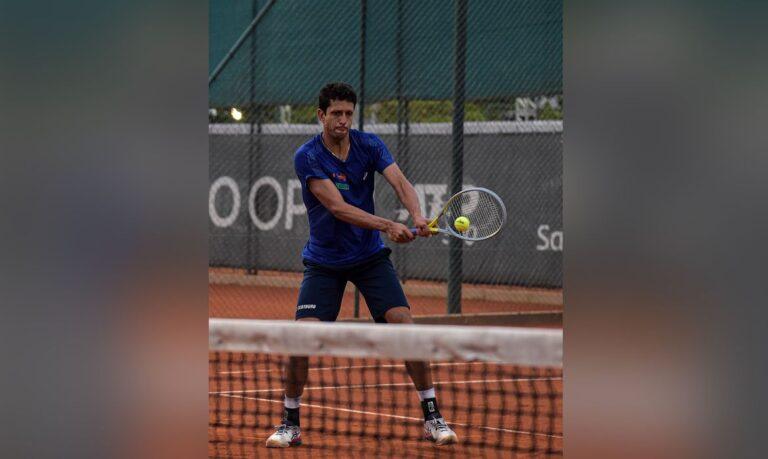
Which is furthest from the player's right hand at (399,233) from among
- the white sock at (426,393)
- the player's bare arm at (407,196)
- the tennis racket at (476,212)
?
the tennis racket at (476,212)

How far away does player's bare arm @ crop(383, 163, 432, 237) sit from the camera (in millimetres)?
4461

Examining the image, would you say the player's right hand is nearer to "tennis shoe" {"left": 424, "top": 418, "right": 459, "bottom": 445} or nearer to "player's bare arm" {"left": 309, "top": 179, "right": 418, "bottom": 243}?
"player's bare arm" {"left": 309, "top": 179, "right": 418, "bottom": 243}

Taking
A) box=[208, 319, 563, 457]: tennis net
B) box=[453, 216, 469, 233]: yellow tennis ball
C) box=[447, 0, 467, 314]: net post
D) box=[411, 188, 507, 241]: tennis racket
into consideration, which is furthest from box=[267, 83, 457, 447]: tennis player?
box=[447, 0, 467, 314]: net post

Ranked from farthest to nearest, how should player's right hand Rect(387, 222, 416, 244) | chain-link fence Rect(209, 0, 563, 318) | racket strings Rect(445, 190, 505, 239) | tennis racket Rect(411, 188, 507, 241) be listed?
1. chain-link fence Rect(209, 0, 563, 318)
2. racket strings Rect(445, 190, 505, 239)
3. tennis racket Rect(411, 188, 507, 241)
4. player's right hand Rect(387, 222, 416, 244)

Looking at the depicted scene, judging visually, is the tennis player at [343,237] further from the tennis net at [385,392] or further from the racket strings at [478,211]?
the racket strings at [478,211]

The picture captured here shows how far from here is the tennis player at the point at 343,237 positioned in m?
4.47

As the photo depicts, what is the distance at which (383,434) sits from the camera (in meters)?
4.76

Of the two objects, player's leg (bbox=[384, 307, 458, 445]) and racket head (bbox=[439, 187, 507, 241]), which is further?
racket head (bbox=[439, 187, 507, 241])

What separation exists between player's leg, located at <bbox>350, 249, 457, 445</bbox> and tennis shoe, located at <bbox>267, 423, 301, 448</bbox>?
20.7 inches

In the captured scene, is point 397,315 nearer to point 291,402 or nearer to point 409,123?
point 291,402

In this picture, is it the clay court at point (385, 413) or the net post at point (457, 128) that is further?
the net post at point (457, 128)

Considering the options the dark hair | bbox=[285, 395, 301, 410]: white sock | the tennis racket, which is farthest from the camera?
the tennis racket
